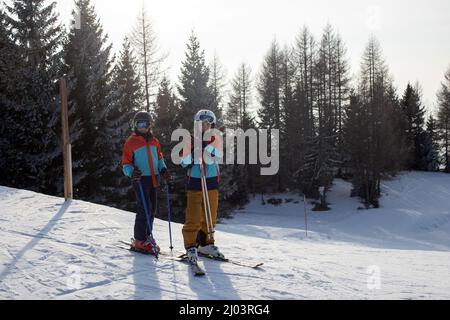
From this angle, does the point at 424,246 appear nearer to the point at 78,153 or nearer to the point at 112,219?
the point at 112,219

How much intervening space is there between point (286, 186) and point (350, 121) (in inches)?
314

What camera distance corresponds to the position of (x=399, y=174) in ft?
131

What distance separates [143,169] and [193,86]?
1974 centimetres

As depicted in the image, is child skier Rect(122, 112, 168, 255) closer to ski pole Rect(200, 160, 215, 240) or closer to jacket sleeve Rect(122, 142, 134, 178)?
jacket sleeve Rect(122, 142, 134, 178)

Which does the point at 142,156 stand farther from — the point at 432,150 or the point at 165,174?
the point at 432,150

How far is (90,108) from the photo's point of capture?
1984cm

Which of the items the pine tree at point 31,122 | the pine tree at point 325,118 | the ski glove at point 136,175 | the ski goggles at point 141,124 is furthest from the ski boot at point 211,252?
the pine tree at point 325,118

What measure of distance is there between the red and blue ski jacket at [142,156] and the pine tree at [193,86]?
59.6 feet

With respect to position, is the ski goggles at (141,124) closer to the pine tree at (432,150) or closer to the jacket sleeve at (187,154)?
the jacket sleeve at (187,154)

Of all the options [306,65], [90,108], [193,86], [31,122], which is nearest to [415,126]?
[306,65]

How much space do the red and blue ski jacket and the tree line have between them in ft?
41.3
